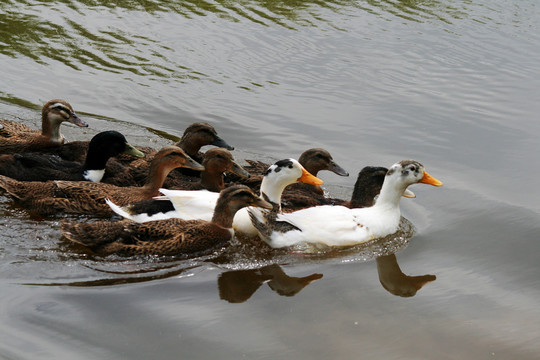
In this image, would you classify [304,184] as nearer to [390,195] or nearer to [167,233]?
[390,195]

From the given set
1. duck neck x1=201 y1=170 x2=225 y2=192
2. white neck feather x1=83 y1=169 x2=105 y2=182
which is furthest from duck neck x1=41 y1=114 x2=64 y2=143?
duck neck x1=201 y1=170 x2=225 y2=192

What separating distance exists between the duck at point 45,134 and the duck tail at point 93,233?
→ 102 inches

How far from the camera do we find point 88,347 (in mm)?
5484

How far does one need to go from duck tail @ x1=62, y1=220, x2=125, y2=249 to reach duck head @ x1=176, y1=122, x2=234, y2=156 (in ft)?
7.65

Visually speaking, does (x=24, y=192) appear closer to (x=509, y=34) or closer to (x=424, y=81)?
(x=424, y=81)

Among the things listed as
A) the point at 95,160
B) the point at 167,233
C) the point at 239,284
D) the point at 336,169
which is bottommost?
the point at 239,284

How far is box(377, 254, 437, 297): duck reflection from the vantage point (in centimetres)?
671

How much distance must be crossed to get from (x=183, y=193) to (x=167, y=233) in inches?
30.0

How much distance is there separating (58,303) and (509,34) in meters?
10.4

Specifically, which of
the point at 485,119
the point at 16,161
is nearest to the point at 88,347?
the point at 16,161

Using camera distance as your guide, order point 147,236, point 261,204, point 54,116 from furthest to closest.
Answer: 1. point 54,116
2. point 261,204
3. point 147,236

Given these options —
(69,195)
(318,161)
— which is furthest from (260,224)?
(69,195)

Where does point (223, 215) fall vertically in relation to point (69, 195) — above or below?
above

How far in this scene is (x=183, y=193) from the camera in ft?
25.3
